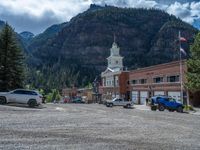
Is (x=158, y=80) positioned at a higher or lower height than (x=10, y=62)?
lower

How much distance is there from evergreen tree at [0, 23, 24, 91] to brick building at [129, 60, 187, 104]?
2719 centimetres

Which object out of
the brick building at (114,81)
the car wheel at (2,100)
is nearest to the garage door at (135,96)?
the brick building at (114,81)

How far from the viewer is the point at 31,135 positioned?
15.4m

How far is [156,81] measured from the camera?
75.0 m

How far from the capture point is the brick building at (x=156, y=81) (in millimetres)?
64938

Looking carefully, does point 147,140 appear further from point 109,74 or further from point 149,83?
point 109,74

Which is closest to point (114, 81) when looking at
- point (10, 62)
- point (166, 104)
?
point (166, 104)

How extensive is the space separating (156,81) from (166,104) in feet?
85.1

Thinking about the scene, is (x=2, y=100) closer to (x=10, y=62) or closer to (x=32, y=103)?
(x=32, y=103)

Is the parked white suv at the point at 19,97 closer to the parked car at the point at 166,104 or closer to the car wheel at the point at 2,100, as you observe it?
the car wheel at the point at 2,100

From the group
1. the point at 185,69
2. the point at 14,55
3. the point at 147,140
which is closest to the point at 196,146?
the point at 147,140

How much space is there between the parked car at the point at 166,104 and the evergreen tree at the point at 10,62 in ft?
64.2

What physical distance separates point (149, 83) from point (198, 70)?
26.9m

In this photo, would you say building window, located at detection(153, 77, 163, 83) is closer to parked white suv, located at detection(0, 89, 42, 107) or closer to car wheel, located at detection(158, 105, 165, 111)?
car wheel, located at detection(158, 105, 165, 111)
